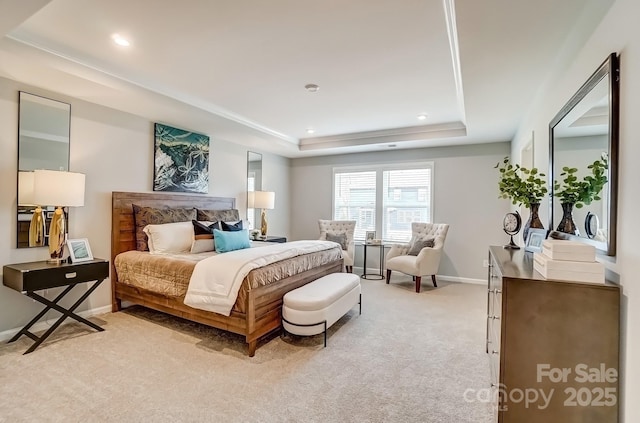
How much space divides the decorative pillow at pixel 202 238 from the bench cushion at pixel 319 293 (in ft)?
4.54

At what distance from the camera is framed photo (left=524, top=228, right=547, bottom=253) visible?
2259mm

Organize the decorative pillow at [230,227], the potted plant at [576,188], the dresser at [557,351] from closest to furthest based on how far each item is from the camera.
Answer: the dresser at [557,351]
the potted plant at [576,188]
the decorative pillow at [230,227]

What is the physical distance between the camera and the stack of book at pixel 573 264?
4.65 feet

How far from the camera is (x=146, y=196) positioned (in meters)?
4.11

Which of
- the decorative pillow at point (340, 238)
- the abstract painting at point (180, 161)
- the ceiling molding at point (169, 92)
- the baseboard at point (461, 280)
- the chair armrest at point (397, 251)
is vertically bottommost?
the baseboard at point (461, 280)

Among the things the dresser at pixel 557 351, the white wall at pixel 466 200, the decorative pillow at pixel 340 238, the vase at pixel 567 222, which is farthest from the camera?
the decorative pillow at pixel 340 238

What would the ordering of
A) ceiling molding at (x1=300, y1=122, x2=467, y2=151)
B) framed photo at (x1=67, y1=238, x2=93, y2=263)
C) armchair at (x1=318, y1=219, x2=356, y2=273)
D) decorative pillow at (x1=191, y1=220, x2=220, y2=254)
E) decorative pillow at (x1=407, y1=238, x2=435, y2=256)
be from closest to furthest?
framed photo at (x1=67, y1=238, x2=93, y2=263) → decorative pillow at (x1=191, y1=220, x2=220, y2=254) → ceiling molding at (x1=300, y1=122, x2=467, y2=151) → decorative pillow at (x1=407, y1=238, x2=435, y2=256) → armchair at (x1=318, y1=219, x2=356, y2=273)

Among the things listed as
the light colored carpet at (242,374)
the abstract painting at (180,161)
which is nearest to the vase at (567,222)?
the light colored carpet at (242,374)

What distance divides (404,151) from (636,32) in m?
4.69

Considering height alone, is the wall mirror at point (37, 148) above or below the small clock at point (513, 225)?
above

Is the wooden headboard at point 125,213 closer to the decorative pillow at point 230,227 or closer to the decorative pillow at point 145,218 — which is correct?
the decorative pillow at point 145,218

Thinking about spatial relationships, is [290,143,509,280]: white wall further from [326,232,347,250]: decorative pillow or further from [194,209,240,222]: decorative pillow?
[194,209,240,222]: decorative pillow

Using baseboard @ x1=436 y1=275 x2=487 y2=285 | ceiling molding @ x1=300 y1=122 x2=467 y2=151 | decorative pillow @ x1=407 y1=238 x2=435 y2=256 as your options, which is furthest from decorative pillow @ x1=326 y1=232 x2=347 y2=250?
baseboard @ x1=436 y1=275 x2=487 y2=285

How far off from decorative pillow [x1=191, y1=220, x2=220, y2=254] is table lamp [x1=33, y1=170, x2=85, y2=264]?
1.21 metres
